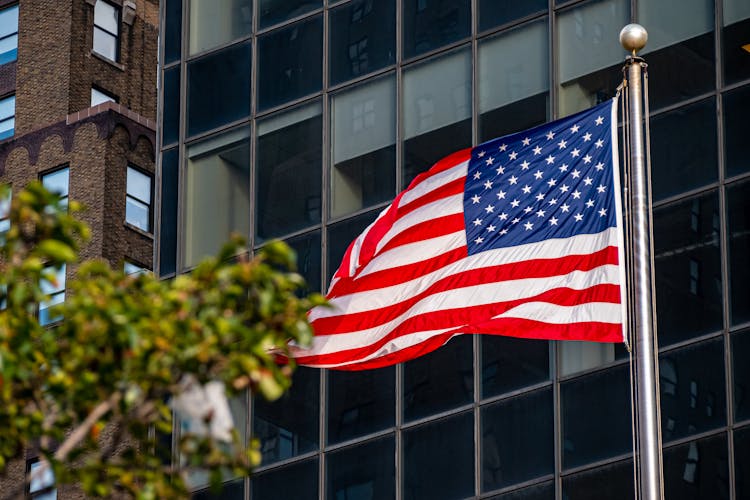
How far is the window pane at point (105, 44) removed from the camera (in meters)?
55.8

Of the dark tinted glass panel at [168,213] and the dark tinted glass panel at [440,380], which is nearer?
the dark tinted glass panel at [440,380]

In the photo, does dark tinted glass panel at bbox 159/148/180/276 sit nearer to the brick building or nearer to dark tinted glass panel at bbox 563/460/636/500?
dark tinted glass panel at bbox 563/460/636/500

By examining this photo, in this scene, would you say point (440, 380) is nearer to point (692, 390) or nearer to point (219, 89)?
point (692, 390)

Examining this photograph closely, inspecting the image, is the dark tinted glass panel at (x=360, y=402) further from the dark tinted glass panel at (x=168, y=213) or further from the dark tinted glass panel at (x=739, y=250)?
the dark tinted glass panel at (x=739, y=250)

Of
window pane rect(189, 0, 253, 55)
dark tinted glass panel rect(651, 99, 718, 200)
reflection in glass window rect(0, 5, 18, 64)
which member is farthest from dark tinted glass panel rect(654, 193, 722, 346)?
reflection in glass window rect(0, 5, 18, 64)

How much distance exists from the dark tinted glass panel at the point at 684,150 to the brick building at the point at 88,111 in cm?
2415

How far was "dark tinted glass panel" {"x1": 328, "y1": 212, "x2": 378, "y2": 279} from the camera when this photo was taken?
31906mm

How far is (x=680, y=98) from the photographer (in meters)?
28.5

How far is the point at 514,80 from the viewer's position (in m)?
30.6

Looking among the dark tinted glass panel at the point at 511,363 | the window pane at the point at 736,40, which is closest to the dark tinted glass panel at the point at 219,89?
the dark tinted glass panel at the point at 511,363

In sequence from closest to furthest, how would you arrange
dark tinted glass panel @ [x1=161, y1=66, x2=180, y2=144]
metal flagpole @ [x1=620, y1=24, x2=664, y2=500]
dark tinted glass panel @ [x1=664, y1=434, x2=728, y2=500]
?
1. metal flagpole @ [x1=620, y1=24, x2=664, y2=500]
2. dark tinted glass panel @ [x1=664, y1=434, x2=728, y2=500]
3. dark tinted glass panel @ [x1=161, y1=66, x2=180, y2=144]

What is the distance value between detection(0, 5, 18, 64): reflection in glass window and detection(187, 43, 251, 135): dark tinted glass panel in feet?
70.4

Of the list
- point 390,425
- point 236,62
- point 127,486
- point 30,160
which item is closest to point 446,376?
point 390,425

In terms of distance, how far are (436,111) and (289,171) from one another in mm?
3215
